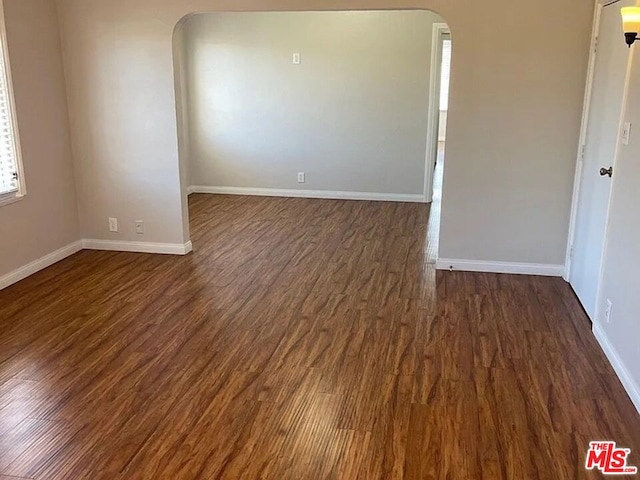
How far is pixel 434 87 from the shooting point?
682cm

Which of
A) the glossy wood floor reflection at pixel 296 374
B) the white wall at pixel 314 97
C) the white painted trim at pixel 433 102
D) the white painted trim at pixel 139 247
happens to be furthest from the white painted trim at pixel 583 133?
the white painted trim at pixel 139 247

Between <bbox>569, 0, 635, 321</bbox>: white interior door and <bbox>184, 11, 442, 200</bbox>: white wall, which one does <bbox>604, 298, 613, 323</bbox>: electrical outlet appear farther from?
<bbox>184, 11, 442, 200</bbox>: white wall

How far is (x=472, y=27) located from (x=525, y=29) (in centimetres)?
37

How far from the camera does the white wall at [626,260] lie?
2.81 metres

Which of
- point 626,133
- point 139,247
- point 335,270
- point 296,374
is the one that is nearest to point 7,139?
point 139,247

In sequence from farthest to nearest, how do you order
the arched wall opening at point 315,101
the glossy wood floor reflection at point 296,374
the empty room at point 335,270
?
1. the arched wall opening at point 315,101
2. the empty room at point 335,270
3. the glossy wood floor reflection at point 296,374

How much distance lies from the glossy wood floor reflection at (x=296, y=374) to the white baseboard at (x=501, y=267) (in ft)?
0.35

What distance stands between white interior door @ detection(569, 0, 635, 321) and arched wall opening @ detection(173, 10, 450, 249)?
3022 millimetres

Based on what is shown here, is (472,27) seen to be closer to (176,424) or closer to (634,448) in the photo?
(634,448)

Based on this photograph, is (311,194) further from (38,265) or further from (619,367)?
(619,367)

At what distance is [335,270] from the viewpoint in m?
4.70

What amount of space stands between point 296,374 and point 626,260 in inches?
71.4

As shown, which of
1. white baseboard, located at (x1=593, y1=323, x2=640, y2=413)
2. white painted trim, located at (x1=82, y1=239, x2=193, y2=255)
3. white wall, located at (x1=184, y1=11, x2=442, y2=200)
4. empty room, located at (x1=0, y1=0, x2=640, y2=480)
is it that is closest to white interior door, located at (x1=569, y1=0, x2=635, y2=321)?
empty room, located at (x1=0, y1=0, x2=640, y2=480)

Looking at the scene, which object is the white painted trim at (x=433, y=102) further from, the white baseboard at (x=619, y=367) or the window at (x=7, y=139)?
the window at (x=7, y=139)
